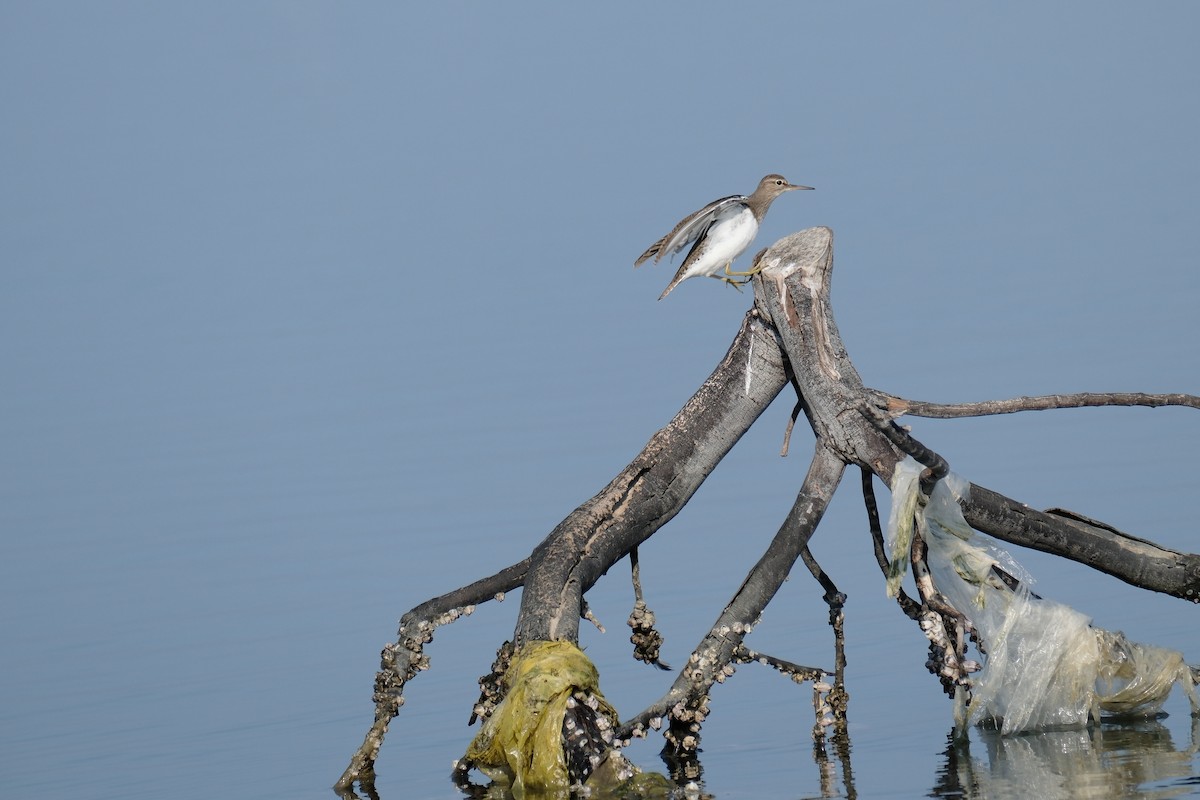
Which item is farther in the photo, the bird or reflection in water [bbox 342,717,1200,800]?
the bird

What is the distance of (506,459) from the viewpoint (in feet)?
47.3

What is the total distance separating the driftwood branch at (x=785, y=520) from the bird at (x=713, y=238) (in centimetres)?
122

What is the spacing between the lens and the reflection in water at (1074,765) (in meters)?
6.55

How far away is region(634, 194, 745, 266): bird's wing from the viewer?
30.7ft

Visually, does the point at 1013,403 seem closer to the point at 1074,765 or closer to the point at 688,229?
the point at 1074,765

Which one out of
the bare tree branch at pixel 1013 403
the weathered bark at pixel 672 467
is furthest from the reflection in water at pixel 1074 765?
the weathered bark at pixel 672 467

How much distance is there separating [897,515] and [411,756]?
2582 millimetres

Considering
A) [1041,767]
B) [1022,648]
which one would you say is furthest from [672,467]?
[1041,767]

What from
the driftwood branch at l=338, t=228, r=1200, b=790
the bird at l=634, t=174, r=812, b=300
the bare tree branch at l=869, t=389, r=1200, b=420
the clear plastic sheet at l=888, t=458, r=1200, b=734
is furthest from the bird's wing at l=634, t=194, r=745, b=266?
the clear plastic sheet at l=888, t=458, r=1200, b=734

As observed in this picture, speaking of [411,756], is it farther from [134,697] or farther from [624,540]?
[134,697]

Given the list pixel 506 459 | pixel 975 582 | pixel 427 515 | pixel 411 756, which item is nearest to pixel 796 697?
pixel 975 582

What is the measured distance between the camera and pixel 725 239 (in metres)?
9.75

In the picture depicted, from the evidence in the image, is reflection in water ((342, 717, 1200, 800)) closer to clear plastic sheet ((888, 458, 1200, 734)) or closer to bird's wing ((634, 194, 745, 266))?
clear plastic sheet ((888, 458, 1200, 734))

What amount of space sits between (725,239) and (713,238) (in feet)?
0.22
